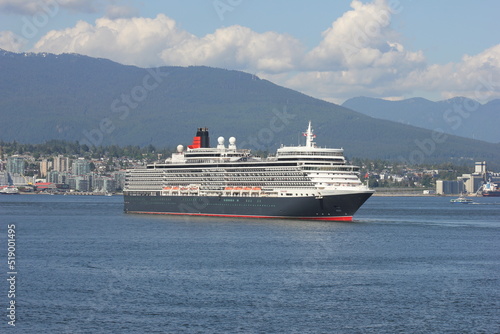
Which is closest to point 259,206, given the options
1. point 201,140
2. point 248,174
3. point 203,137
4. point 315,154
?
point 248,174

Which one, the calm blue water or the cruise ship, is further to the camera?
the cruise ship

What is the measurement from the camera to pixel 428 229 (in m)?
76.0

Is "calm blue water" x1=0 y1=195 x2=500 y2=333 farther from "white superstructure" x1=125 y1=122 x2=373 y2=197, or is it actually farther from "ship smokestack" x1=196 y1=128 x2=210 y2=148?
"ship smokestack" x1=196 y1=128 x2=210 y2=148

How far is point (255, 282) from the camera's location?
41.7 meters

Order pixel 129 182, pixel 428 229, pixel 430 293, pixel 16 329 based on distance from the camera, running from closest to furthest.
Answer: pixel 16 329
pixel 430 293
pixel 428 229
pixel 129 182

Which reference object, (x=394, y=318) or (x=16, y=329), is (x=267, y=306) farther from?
(x=16, y=329)

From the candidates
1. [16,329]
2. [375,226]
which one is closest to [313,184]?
[375,226]

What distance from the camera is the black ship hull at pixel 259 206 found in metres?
76.6

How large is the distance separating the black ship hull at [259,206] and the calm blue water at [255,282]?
8184 millimetres

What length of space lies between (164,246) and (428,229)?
28555 millimetres

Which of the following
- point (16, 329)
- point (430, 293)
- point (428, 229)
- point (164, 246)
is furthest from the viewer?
point (428, 229)

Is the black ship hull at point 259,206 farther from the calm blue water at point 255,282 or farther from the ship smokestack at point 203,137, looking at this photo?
the calm blue water at point 255,282

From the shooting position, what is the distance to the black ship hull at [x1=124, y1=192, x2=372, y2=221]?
76562mm

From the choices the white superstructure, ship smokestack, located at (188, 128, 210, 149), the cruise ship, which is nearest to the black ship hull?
the cruise ship
